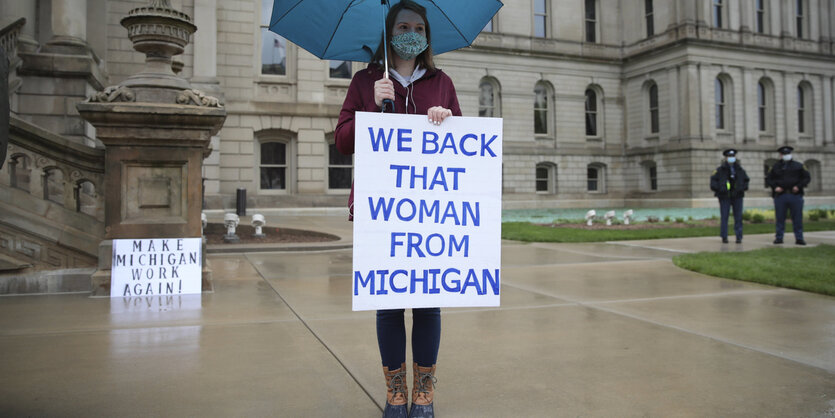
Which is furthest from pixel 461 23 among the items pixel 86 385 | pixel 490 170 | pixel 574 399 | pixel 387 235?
pixel 86 385

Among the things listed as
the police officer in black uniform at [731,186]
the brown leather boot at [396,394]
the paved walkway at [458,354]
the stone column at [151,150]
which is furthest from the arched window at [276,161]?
the brown leather boot at [396,394]

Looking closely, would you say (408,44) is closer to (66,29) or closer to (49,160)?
(49,160)

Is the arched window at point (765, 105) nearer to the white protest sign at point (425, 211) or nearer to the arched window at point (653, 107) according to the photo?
the arched window at point (653, 107)

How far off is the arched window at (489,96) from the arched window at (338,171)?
A: 15020 millimetres

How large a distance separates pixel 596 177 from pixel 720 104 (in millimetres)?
8859

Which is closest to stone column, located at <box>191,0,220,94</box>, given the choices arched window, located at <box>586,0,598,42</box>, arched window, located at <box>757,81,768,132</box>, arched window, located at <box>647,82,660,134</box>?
arched window, located at <box>586,0,598,42</box>

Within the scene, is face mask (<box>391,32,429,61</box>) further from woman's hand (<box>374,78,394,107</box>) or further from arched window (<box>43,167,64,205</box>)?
arched window (<box>43,167,64,205</box>)

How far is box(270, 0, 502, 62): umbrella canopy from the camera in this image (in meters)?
2.96

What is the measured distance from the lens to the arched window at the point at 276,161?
923 inches

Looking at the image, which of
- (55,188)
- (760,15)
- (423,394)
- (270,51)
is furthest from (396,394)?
(760,15)

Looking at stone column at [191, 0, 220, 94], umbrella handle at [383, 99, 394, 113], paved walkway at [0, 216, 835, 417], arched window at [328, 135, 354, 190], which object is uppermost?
stone column at [191, 0, 220, 94]

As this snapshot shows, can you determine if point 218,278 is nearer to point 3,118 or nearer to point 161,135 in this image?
point 161,135

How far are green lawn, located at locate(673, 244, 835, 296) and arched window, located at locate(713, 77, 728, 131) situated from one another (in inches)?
1185

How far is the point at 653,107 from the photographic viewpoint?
126 ft
